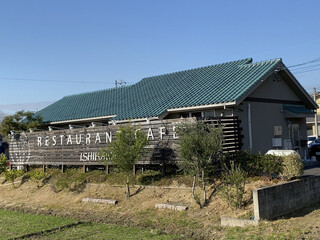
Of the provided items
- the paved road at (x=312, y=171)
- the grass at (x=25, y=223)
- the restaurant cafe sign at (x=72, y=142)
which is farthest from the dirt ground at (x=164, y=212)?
the paved road at (x=312, y=171)

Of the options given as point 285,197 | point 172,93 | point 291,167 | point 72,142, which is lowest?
point 285,197

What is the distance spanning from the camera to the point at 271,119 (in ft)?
57.9

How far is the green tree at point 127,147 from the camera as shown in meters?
12.7

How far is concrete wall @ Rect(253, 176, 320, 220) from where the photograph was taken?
914 cm

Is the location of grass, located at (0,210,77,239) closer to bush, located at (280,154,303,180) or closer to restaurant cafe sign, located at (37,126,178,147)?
restaurant cafe sign, located at (37,126,178,147)

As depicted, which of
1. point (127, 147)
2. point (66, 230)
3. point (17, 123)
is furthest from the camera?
point (17, 123)

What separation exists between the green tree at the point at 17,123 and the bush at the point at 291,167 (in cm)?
1647

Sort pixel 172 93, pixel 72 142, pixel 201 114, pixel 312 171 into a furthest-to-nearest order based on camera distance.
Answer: pixel 172 93
pixel 72 142
pixel 201 114
pixel 312 171

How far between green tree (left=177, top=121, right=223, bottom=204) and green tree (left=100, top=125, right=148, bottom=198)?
2117mm

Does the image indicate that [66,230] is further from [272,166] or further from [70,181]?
[272,166]

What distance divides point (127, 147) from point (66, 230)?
3.92 meters

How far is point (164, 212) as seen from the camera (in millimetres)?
10938

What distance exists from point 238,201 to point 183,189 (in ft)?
8.36

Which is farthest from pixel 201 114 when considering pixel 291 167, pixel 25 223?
pixel 25 223
